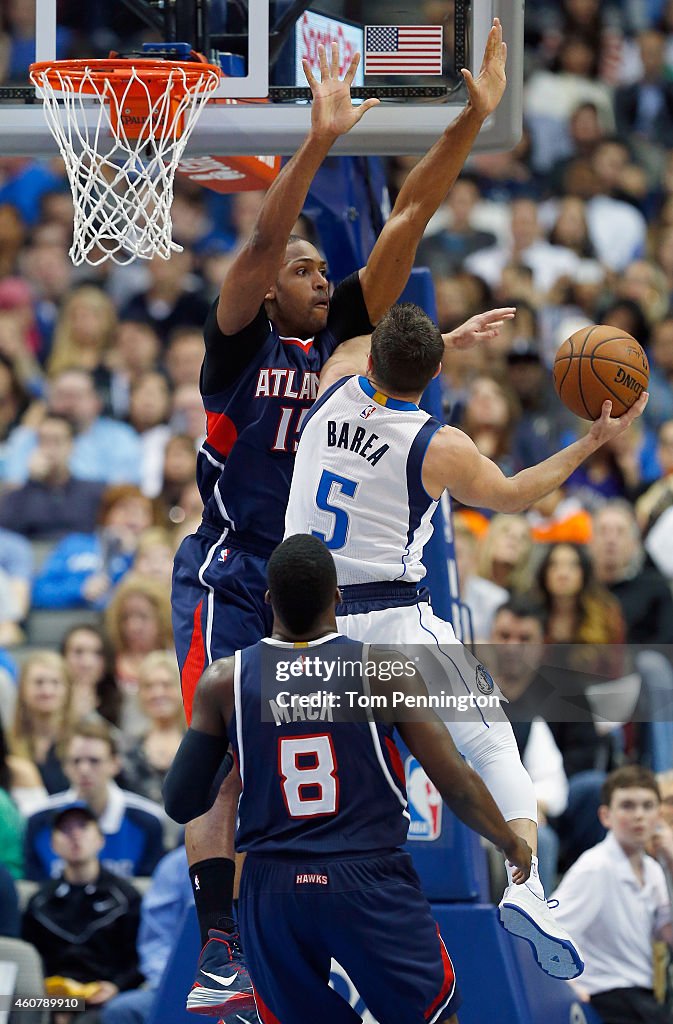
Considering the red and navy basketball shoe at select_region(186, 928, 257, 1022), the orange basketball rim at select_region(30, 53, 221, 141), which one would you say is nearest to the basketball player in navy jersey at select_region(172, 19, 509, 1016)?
the red and navy basketball shoe at select_region(186, 928, 257, 1022)

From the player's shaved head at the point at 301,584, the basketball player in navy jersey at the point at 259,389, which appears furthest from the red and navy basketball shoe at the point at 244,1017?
the player's shaved head at the point at 301,584

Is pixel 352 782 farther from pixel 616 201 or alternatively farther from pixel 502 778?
pixel 616 201

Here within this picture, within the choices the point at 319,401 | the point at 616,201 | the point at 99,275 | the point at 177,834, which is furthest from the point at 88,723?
the point at 616,201

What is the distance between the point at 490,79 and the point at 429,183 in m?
0.44

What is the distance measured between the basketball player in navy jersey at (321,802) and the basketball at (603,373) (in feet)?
4.08

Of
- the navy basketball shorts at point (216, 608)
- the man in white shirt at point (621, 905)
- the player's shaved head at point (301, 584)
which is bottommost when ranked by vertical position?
the man in white shirt at point (621, 905)

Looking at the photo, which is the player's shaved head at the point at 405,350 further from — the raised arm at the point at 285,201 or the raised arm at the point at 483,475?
the raised arm at the point at 285,201

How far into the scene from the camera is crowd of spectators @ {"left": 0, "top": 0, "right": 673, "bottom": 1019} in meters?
8.21

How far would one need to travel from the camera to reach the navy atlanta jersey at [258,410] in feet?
18.5

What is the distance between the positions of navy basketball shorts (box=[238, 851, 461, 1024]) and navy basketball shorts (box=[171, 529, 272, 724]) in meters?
0.96

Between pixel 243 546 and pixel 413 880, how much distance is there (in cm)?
141

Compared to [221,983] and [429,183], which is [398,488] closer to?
[429,183]

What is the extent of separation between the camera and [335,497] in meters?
5.25

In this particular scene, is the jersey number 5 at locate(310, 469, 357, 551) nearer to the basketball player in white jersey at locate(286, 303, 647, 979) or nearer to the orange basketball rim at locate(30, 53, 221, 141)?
the basketball player in white jersey at locate(286, 303, 647, 979)
